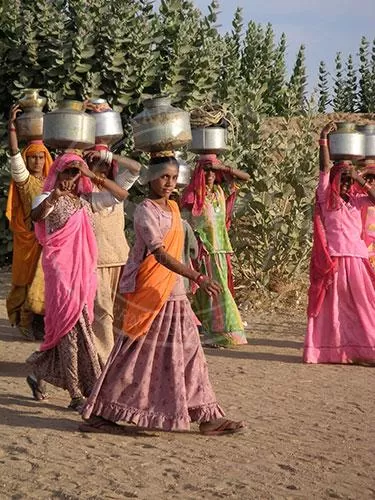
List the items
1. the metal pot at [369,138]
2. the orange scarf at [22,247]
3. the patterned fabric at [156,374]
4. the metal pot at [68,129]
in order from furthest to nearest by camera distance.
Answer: the orange scarf at [22,247] → the metal pot at [369,138] → the metal pot at [68,129] → the patterned fabric at [156,374]

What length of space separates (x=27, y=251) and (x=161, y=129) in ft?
12.3

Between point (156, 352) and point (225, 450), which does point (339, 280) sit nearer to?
point (156, 352)

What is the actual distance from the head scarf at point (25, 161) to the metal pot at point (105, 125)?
93 centimetres

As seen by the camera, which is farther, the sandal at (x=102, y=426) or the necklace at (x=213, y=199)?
the necklace at (x=213, y=199)

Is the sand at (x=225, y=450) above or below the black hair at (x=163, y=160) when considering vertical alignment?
below

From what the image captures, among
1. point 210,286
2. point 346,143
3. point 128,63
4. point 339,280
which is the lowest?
point 339,280

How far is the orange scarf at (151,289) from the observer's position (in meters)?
5.71

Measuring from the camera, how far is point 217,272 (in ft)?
30.9

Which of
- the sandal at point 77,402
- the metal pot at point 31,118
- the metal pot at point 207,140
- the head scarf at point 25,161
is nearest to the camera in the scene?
the sandal at point 77,402

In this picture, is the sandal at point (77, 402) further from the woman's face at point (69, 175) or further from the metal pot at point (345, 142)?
the metal pot at point (345, 142)

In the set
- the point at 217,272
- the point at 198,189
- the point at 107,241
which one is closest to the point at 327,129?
the point at 198,189

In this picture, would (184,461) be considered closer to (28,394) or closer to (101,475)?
(101,475)

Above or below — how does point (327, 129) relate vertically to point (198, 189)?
above

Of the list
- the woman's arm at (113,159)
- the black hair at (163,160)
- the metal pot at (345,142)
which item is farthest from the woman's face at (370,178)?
the black hair at (163,160)
